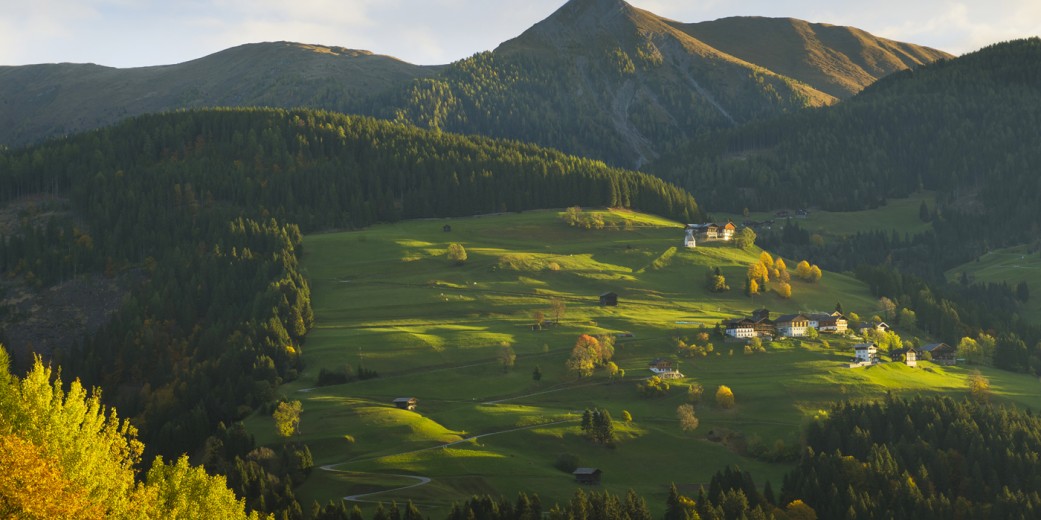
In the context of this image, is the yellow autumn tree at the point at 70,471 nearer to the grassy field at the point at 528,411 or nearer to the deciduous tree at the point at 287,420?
the grassy field at the point at 528,411

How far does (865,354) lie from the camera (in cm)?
19562

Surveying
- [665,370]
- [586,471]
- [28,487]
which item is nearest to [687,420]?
[586,471]

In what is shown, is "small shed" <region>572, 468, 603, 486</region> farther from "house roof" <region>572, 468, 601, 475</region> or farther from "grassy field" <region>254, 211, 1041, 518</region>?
"grassy field" <region>254, 211, 1041, 518</region>

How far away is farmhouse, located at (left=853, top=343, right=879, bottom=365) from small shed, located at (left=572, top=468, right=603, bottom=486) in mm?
68723

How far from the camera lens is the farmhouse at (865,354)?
194875 mm

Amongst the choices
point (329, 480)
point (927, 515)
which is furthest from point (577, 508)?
point (927, 515)

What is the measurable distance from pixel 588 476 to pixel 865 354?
72.9 meters

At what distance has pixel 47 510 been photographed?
7119cm

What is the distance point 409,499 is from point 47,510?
61882 millimetres

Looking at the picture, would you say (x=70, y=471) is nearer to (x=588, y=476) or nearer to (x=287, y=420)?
(x=588, y=476)

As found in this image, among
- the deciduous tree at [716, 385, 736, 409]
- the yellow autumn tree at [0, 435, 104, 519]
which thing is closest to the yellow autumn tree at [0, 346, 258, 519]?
the yellow autumn tree at [0, 435, 104, 519]

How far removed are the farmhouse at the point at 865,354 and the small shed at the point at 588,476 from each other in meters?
68.7

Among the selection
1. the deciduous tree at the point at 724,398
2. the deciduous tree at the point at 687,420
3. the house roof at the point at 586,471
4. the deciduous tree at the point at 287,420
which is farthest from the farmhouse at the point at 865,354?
the deciduous tree at the point at 287,420

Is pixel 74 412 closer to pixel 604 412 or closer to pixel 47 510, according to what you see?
pixel 47 510
